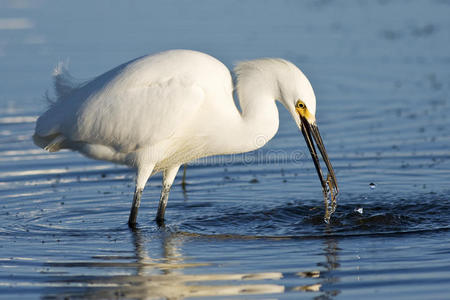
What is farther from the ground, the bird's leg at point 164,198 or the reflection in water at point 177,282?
the bird's leg at point 164,198

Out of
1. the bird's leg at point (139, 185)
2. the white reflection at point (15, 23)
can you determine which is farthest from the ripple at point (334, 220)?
the white reflection at point (15, 23)

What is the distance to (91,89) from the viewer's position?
9.77 meters

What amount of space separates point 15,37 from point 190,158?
11.3 meters

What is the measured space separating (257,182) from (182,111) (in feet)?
9.63

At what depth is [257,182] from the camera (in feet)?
38.4

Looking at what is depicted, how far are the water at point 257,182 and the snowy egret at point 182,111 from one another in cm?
89

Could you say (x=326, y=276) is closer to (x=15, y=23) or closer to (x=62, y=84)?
(x=62, y=84)

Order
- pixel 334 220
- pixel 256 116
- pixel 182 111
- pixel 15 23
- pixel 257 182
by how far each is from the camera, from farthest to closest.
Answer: pixel 15 23
pixel 257 182
pixel 334 220
pixel 256 116
pixel 182 111

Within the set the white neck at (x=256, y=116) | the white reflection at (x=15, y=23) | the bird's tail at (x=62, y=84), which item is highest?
the white reflection at (x=15, y=23)

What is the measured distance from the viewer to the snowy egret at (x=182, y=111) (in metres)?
9.06

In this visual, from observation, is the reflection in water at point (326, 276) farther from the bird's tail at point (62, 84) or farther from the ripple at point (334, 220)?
the bird's tail at point (62, 84)

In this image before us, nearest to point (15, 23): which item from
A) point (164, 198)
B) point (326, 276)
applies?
point (164, 198)

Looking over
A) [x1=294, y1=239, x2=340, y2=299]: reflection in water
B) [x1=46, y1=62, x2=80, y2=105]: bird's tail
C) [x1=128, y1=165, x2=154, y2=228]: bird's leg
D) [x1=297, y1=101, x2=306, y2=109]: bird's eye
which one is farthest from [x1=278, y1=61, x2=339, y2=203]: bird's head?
[x1=46, y1=62, x2=80, y2=105]: bird's tail

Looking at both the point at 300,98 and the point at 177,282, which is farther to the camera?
the point at 300,98
